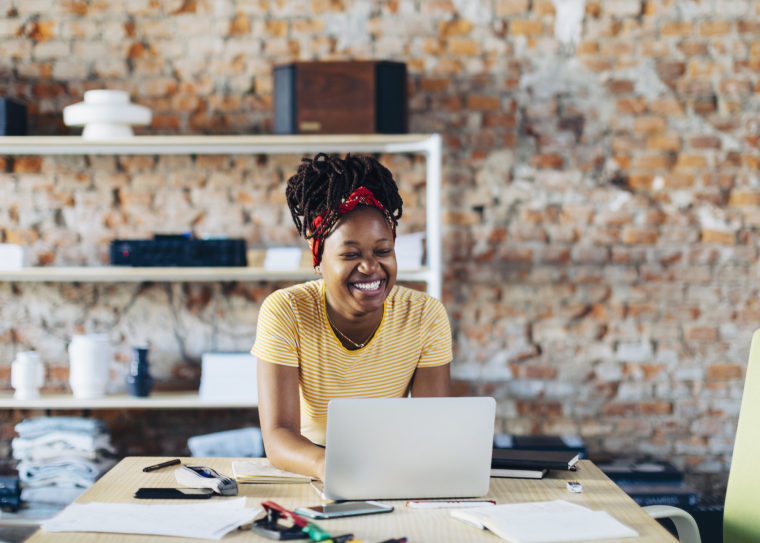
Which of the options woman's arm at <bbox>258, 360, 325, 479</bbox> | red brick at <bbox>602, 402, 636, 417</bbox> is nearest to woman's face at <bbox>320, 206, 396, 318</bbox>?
woman's arm at <bbox>258, 360, 325, 479</bbox>

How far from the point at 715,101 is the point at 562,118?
641 mm

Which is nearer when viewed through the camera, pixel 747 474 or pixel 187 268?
pixel 747 474

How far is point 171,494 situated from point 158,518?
15 centimetres

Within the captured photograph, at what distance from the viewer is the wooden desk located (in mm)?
1255

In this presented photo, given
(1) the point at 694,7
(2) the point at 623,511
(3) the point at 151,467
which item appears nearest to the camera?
(2) the point at 623,511

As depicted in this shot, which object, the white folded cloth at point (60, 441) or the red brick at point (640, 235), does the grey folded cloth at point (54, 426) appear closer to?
the white folded cloth at point (60, 441)

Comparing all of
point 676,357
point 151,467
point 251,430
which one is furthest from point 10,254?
point 676,357

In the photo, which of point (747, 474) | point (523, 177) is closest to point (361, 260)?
point (747, 474)

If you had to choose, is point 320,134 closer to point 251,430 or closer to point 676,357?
point 251,430

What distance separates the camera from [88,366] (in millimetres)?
2934

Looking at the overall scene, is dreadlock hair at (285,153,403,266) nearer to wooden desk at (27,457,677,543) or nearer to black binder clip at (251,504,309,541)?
wooden desk at (27,457,677,543)

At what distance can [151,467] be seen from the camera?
1.68 meters

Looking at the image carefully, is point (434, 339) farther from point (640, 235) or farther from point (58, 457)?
point (58, 457)

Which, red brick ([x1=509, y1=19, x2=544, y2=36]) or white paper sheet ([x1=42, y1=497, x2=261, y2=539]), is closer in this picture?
white paper sheet ([x1=42, y1=497, x2=261, y2=539])
